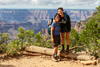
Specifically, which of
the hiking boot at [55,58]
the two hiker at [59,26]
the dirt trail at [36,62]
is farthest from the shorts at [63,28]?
the dirt trail at [36,62]

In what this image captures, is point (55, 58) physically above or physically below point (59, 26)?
below

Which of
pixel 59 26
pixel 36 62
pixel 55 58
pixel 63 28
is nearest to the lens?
pixel 59 26

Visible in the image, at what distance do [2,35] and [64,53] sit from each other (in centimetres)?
430

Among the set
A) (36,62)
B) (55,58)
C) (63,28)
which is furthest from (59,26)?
(36,62)

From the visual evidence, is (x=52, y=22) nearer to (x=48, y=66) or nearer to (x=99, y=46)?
(x=48, y=66)

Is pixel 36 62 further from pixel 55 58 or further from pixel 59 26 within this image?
pixel 59 26

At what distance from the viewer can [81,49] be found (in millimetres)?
12930

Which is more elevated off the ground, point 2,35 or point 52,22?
point 52,22

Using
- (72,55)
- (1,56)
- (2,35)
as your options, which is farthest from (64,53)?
(2,35)

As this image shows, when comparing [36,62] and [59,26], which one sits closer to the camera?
[59,26]

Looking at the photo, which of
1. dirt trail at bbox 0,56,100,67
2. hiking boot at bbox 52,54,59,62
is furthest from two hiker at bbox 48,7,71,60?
dirt trail at bbox 0,56,100,67

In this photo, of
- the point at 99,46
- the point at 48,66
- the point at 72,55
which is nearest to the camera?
the point at 48,66

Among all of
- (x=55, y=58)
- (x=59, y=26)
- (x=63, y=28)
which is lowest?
(x=55, y=58)

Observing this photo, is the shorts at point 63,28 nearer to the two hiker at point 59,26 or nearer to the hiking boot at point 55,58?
the two hiker at point 59,26
